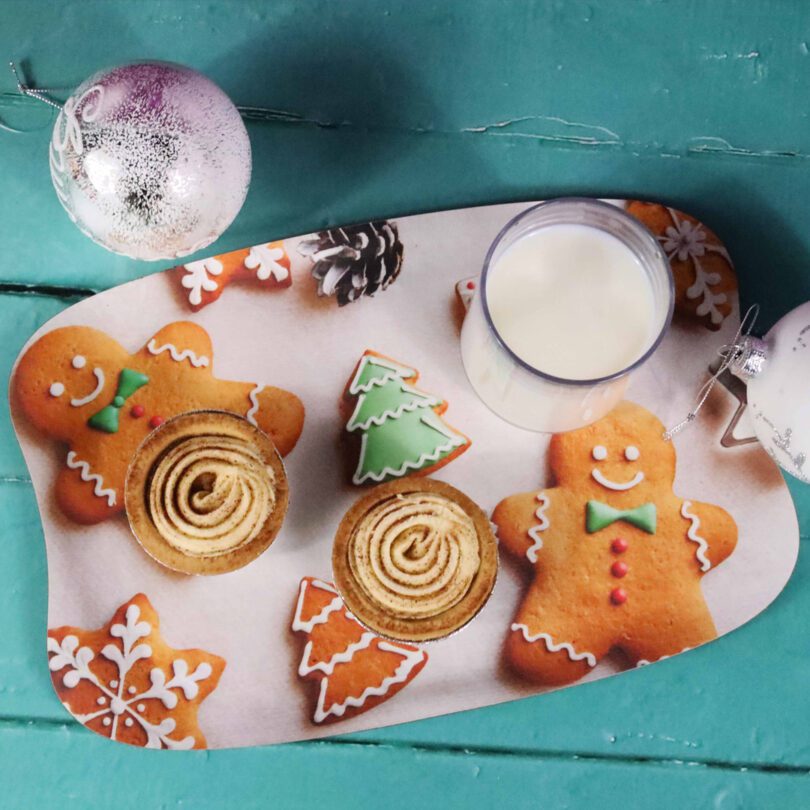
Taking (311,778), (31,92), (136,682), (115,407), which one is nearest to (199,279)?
(115,407)

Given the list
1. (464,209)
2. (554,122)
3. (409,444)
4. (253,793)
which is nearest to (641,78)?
(554,122)

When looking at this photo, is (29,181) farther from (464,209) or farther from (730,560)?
(730,560)

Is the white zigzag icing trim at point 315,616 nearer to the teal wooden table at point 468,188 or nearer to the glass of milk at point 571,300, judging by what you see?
the teal wooden table at point 468,188

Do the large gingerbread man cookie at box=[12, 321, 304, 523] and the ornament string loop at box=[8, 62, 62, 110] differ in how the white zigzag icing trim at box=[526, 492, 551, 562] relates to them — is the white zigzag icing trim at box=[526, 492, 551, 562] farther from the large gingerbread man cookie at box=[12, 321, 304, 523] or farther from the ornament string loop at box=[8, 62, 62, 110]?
the ornament string loop at box=[8, 62, 62, 110]

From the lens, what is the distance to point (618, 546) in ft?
2.71

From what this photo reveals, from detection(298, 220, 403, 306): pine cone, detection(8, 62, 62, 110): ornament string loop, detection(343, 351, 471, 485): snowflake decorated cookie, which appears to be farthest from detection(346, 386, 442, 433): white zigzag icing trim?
detection(8, 62, 62, 110): ornament string loop

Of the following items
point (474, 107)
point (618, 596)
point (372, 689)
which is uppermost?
point (474, 107)

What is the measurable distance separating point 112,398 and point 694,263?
521 millimetres

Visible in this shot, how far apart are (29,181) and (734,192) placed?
64cm

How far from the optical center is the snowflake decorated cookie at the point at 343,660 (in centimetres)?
81

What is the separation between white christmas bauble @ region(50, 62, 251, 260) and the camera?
0.72m

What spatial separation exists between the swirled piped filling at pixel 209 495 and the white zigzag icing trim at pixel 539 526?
22 centimetres

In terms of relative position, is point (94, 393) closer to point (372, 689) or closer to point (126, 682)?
point (126, 682)

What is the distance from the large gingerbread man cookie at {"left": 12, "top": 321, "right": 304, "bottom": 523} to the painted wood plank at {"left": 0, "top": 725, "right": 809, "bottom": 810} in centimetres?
22
